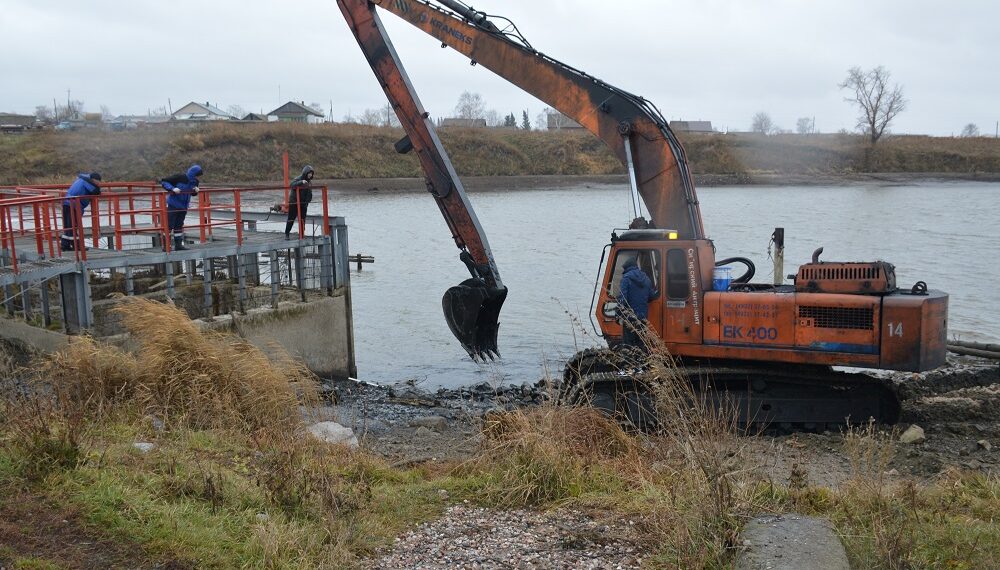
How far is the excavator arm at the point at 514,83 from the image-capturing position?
11523 mm

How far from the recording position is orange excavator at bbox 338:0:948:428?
32.9 ft

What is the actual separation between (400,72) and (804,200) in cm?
4136

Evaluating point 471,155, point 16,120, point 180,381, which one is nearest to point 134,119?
point 16,120

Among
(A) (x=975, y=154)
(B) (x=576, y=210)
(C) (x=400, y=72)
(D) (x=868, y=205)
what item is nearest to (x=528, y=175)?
(B) (x=576, y=210)

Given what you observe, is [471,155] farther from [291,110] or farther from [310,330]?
[310,330]

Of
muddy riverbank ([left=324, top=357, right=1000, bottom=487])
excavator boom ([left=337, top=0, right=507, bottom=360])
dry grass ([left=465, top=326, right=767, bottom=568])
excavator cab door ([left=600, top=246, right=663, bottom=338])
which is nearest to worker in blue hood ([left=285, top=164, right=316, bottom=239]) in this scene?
excavator boom ([left=337, top=0, right=507, bottom=360])

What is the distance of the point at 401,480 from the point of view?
7.30m

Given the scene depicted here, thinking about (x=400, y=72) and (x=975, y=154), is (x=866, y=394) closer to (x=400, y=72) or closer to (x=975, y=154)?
(x=400, y=72)

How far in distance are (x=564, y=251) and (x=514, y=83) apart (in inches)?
744

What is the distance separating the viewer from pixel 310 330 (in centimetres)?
1497

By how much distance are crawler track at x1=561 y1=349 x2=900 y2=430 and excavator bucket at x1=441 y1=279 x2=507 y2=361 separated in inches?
115

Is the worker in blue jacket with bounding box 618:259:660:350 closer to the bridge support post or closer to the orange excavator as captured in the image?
the orange excavator

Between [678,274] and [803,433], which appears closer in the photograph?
[678,274]

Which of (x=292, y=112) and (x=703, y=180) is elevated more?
(x=292, y=112)
